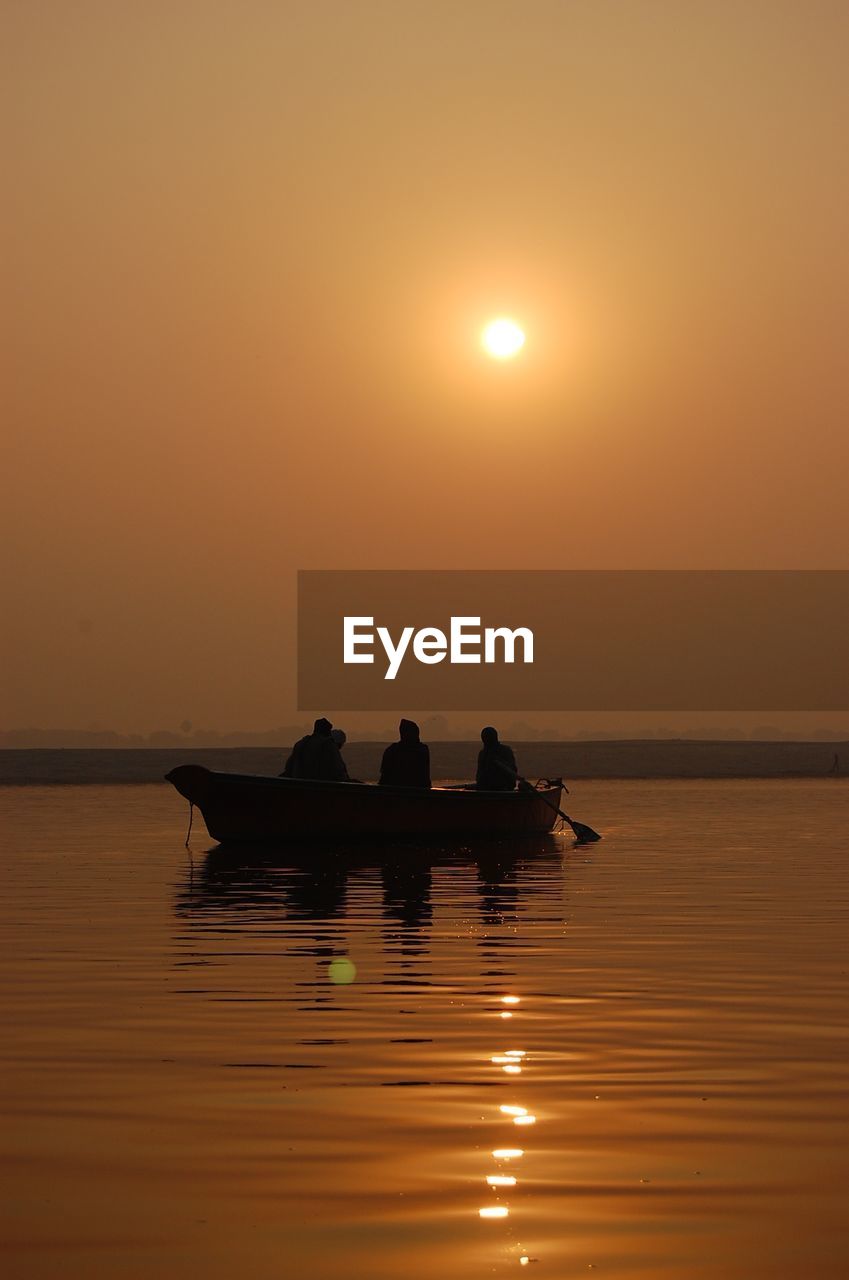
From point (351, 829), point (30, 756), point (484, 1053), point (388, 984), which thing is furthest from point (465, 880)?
point (30, 756)

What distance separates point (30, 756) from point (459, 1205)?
486ft

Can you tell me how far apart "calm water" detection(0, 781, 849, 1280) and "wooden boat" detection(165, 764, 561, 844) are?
8.95 meters

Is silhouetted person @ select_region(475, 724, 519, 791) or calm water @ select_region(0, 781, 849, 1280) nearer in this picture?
calm water @ select_region(0, 781, 849, 1280)

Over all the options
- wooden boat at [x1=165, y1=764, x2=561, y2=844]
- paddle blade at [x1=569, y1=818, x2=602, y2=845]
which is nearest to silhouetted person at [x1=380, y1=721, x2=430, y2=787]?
wooden boat at [x1=165, y1=764, x2=561, y2=844]

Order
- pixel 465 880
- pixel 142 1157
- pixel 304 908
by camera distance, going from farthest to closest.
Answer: pixel 465 880 < pixel 304 908 < pixel 142 1157

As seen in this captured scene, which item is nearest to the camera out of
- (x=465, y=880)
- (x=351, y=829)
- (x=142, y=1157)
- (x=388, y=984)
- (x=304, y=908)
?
(x=142, y=1157)

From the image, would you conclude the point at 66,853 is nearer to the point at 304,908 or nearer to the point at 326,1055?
the point at 304,908

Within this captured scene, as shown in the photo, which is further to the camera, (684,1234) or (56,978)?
(56,978)

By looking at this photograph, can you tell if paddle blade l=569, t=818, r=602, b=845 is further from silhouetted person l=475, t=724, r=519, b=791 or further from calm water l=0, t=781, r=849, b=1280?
calm water l=0, t=781, r=849, b=1280

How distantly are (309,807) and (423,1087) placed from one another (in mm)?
21836

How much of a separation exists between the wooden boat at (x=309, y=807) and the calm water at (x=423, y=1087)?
8953mm

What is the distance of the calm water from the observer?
6.93 meters

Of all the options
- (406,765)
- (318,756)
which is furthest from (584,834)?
(318,756)

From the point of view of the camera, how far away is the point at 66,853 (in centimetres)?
3272
